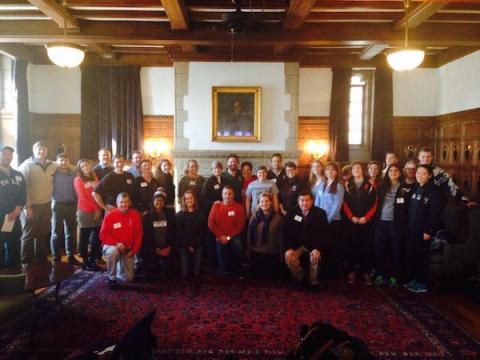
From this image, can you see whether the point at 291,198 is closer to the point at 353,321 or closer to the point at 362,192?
the point at 362,192

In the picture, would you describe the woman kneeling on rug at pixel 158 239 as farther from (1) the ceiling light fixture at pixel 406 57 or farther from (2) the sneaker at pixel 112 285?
(1) the ceiling light fixture at pixel 406 57

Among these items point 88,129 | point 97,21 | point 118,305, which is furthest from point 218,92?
point 118,305

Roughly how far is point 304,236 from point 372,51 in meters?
4.49

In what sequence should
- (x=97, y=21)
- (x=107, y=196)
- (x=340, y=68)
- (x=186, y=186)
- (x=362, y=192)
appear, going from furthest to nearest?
Result: 1. (x=340, y=68)
2. (x=97, y=21)
3. (x=186, y=186)
4. (x=107, y=196)
5. (x=362, y=192)

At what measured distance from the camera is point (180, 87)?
7051 millimetres

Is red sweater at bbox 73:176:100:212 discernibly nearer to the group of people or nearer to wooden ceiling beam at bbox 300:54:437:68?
the group of people

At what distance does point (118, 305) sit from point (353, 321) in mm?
2196

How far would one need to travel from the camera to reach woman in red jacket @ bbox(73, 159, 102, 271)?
470cm

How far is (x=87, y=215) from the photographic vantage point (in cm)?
473

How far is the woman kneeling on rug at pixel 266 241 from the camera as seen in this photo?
14.3ft

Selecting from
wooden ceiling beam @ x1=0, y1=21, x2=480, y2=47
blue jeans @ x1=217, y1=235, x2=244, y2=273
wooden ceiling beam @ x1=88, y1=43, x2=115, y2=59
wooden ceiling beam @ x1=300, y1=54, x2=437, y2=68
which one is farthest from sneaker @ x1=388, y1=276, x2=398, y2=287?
wooden ceiling beam @ x1=88, y1=43, x2=115, y2=59

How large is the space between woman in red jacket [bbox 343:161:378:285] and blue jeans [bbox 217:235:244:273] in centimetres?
130

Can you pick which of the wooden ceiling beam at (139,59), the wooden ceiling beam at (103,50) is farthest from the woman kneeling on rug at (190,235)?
the wooden ceiling beam at (139,59)

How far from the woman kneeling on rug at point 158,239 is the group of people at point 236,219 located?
0.01m
